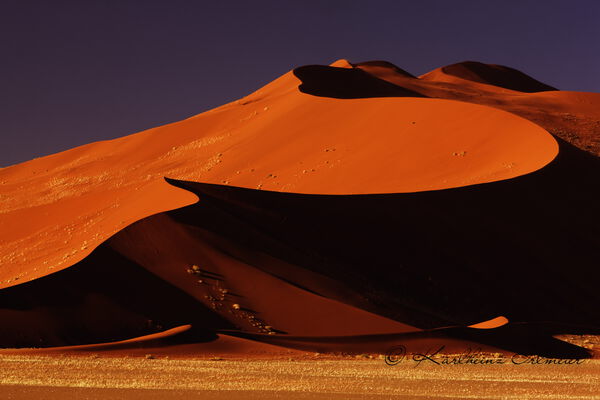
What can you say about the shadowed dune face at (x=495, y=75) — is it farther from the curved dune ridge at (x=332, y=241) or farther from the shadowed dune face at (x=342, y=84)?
the curved dune ridge at (x=332, y=241)

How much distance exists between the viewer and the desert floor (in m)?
12.1

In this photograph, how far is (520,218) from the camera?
27984 mm

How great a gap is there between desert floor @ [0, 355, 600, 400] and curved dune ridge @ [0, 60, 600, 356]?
1.84 meters

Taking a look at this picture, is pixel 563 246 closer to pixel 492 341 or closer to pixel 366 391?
pixel 492 341

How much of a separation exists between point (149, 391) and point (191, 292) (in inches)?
304

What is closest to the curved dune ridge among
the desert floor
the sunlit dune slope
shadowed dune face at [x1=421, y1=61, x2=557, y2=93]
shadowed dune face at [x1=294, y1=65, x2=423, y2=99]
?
the sunlit dune slope

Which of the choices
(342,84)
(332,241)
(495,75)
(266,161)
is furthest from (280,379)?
(495,75)

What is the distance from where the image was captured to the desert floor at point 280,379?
477 inches

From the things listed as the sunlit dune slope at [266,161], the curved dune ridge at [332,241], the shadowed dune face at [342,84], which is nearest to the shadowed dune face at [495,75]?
the shadowed dune face at [342,84]

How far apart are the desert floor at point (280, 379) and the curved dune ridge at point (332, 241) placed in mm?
1837

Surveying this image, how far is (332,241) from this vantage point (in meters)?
23.3

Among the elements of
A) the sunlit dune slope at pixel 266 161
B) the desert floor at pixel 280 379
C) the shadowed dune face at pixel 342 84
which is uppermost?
A: the shadowed dune face at pixel 342 84

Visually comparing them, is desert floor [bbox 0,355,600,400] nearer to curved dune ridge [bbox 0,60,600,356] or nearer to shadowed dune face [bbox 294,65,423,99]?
curved dune ridge [bbox 0,60,600,356]

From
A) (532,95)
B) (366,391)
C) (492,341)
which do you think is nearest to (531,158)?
(492,341)
